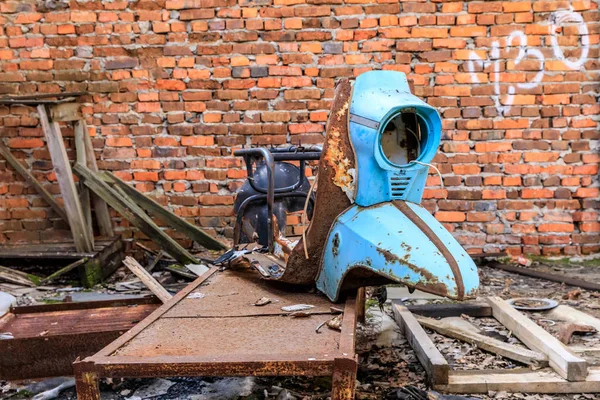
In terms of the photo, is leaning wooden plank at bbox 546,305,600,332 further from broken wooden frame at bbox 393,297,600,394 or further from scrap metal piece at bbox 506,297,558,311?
broken wooden frame at bbox 393,297,600,394

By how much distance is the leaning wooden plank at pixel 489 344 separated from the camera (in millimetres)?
2482

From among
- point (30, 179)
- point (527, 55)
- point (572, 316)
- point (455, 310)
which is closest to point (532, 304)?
point (572, 316)

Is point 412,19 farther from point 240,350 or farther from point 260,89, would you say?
point 240,350

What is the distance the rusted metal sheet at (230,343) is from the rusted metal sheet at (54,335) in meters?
0.45

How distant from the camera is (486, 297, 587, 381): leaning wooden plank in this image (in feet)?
7.47

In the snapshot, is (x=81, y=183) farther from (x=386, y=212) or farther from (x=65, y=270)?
(x=386, y=212)

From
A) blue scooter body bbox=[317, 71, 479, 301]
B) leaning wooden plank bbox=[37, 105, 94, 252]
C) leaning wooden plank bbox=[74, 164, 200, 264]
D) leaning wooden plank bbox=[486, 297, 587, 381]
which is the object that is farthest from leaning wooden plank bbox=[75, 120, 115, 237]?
leaning wooden plank bbox=[486, 297, 587, 381]

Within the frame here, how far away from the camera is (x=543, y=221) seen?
4.77 metres

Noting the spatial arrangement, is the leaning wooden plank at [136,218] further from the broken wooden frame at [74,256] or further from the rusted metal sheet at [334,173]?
the rusted metal sheet at [334,173]

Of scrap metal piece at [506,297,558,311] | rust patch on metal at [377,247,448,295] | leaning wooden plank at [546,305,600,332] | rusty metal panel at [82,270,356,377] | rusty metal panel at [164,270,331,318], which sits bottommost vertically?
scrap metal piece at [506,297,558,311]

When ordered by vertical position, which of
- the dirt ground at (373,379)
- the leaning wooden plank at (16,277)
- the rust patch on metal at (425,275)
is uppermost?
the rust patch on metal at (425,275)

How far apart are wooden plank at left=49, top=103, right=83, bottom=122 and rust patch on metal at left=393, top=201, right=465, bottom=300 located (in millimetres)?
3206

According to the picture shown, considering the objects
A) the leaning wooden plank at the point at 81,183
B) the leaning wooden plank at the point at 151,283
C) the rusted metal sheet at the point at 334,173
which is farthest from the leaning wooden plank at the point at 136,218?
the rusted metal sheet at the point at 334,173

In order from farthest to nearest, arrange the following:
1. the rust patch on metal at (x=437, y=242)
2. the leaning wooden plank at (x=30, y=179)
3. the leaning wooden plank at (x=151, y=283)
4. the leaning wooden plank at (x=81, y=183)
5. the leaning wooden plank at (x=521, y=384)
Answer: the leaning wooden plank at (x=30, y=179)
the leaning wooden plank at (x=81, y=183)
the leaning wooden plank at (x=151, y=283)
the leaning wooden plank at (x=521, y=384)
the rust patch on metal at (x=437, y=242)
